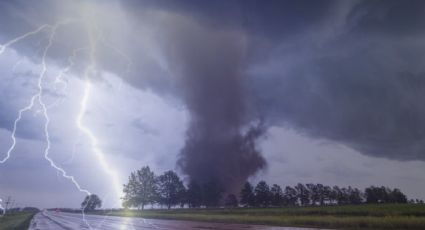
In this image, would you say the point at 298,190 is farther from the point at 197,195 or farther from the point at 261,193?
the point at 197,195

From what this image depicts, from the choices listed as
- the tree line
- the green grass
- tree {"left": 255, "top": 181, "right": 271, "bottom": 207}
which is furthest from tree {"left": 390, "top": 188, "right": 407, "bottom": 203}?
the green grass

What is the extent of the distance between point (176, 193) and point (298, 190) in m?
64.3

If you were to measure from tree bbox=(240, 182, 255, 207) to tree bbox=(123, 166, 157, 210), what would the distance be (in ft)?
133

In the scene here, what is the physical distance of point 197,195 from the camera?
147 meters

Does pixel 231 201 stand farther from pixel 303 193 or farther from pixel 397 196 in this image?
pixel 397 196

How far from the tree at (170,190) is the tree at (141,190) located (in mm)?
5937

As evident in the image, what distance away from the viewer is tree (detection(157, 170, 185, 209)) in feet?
471

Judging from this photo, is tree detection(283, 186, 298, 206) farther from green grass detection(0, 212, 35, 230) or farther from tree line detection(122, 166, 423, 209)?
green grass detection(0, 212, 35, 230)

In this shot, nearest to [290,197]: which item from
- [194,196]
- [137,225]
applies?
[194,196]

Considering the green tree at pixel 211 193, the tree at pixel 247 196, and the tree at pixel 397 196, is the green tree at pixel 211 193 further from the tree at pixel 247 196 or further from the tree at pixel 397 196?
the tree at pixel 397 196

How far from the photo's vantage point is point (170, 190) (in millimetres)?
145500

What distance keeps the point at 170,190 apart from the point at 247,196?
34.1 metres

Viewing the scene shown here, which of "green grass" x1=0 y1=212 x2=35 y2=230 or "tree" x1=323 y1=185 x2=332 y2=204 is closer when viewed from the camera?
"green grass" x1=0 y1=212 x2=35 y2=230

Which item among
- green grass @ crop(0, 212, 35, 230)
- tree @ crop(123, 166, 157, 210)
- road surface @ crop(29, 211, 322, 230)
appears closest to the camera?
road surface @ crop(29, 211, 322, 230)
